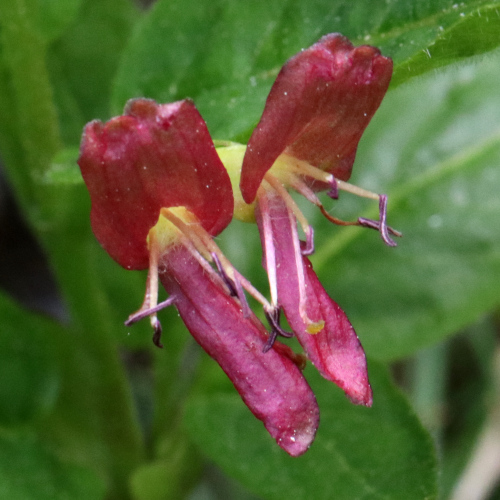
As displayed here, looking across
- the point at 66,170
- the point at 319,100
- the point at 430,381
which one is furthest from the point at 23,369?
the point at 430,381

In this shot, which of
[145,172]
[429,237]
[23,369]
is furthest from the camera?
[429,237]

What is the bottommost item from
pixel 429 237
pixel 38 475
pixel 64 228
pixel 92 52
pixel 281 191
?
pixel 38 475

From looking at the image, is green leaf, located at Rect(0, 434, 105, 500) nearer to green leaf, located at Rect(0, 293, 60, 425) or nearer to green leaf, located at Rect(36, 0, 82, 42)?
green leaf, located at Rect(0, 293, 60, 425)

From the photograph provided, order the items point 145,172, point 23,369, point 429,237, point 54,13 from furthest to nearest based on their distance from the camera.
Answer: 1. point 429,237
2. point 23,369
3. point 54,13
4. point 145,172

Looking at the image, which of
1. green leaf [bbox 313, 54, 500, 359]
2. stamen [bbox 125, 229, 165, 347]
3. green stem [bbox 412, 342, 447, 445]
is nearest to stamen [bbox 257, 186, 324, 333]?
stamen [bbox 125, 229, 165, 347]

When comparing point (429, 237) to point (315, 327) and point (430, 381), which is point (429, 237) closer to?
point (430, 381)

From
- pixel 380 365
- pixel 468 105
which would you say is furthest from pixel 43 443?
pixel 468 105
